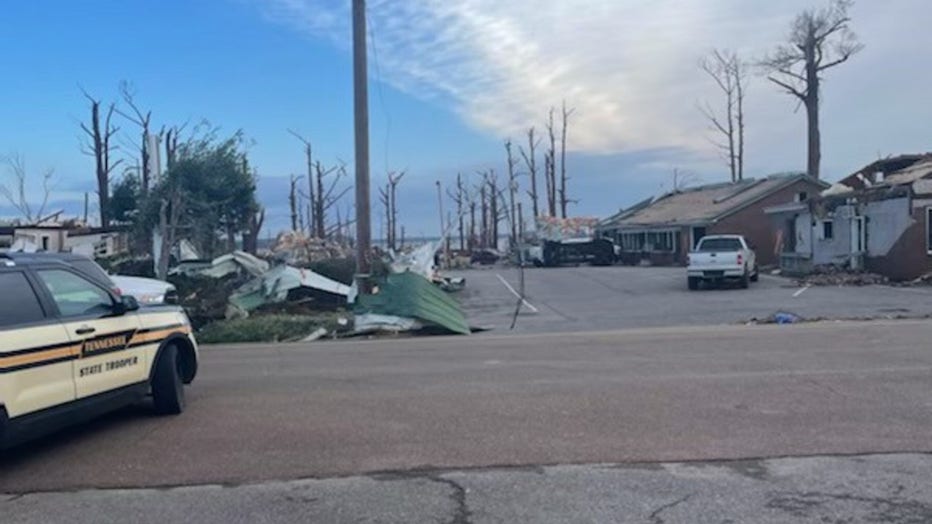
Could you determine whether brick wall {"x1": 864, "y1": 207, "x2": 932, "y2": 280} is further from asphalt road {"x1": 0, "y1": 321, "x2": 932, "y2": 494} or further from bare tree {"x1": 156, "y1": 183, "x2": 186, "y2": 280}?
bare tree {"x1": 156, "y1": 183, "x2": 186, "y2": 280}

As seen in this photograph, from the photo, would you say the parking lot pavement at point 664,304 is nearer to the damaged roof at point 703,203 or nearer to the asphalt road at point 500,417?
the asphalt road at point 500,417

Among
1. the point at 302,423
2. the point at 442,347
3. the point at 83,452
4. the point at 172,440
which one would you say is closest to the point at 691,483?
Answer: the point at 302,423

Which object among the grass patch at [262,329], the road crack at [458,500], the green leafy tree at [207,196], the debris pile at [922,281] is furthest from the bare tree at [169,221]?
the debris pile at [922,281]

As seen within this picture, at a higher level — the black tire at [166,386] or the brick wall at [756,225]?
the brick wall at [756,225]

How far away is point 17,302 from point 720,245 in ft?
95.4

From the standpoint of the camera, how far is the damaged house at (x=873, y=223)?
107 ft

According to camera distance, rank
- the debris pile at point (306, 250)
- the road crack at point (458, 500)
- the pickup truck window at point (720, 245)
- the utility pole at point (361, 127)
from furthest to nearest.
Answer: the debris pile at point (306, 250) < the pickup truck window at point (720, 245) < the utility pole at point (361, 127) < the road crack at point (458, 500)

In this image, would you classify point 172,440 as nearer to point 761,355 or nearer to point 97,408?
point 97,408

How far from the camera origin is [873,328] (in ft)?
55.9

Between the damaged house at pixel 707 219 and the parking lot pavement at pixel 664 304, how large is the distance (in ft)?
53.0

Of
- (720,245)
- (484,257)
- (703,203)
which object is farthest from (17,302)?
(484,257)

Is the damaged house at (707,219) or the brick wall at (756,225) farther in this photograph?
the damaged house at (707,219)

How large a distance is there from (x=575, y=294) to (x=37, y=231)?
23.1m

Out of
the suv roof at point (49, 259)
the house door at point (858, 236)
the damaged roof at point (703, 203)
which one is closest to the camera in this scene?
the suv roof at point (49, 259)
